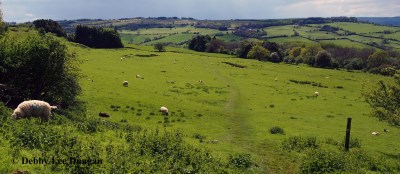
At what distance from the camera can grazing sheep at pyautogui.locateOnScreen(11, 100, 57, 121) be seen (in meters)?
24.7

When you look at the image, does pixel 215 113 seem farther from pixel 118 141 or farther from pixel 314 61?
pixel 314 61

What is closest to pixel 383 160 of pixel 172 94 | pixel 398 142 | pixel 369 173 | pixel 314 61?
pixel 369 173

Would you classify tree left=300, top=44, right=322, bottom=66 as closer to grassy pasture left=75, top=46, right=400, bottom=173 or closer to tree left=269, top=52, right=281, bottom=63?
tree left=269, top=52, right=281, bottom=63

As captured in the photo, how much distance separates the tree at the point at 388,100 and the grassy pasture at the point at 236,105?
231cm

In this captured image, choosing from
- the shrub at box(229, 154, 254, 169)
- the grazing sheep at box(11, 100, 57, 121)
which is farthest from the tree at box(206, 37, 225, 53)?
the shrub at box(229, 154, 254, 169)

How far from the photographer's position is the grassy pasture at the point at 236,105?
3419 cm

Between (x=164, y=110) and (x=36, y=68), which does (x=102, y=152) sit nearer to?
(x=36, y=68)

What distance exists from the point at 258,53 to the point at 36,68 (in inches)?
4577

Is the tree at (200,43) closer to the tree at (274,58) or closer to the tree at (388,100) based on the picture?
the tree at (274,58)

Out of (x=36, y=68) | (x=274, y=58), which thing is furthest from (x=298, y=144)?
(x=274, y=58)

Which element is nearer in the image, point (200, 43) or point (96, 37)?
point (96, 37)

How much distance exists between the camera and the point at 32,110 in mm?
25375

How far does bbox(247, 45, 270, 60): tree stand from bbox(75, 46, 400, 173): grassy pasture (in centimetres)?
4664

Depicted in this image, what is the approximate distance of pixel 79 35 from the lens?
5492 inches
